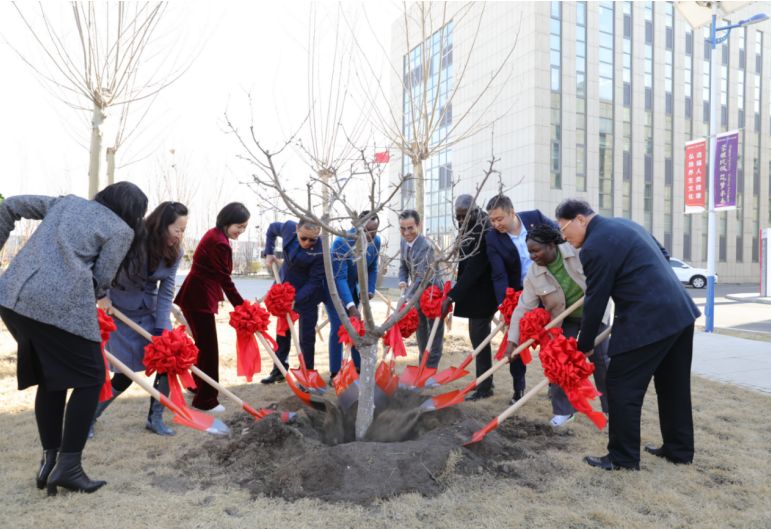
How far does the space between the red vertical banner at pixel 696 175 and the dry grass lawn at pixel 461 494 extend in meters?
8.55

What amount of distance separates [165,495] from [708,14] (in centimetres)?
1003

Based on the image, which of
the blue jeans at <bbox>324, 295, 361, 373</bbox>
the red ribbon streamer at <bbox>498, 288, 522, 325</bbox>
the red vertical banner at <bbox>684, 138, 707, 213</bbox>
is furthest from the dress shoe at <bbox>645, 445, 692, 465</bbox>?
the red vertical banner at <bbox>684, 138, 707, 213</bbox>

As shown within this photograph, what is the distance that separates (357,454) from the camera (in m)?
2.78

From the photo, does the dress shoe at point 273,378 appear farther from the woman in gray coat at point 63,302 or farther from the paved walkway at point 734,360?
the paved walkway at point 734,360

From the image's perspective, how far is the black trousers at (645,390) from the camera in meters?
2.95

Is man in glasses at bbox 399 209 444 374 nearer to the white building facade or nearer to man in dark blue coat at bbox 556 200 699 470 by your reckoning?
man in dark blue coat at bbox 556 200 699 470

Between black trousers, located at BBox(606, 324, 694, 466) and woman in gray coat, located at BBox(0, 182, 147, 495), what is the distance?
2.59 metres

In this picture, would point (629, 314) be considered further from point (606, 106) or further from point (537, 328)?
point (606, 106)

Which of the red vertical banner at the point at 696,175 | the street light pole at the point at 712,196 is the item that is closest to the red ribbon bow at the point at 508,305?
the street light pole at the point at 712,196

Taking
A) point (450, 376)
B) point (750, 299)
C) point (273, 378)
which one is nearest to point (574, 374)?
point (450, 376)

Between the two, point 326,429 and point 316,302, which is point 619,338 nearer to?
point 326,429

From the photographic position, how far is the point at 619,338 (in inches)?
116

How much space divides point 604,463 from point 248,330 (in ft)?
7.54

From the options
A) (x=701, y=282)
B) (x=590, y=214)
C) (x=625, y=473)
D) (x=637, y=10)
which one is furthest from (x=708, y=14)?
(x=637, y=10)
